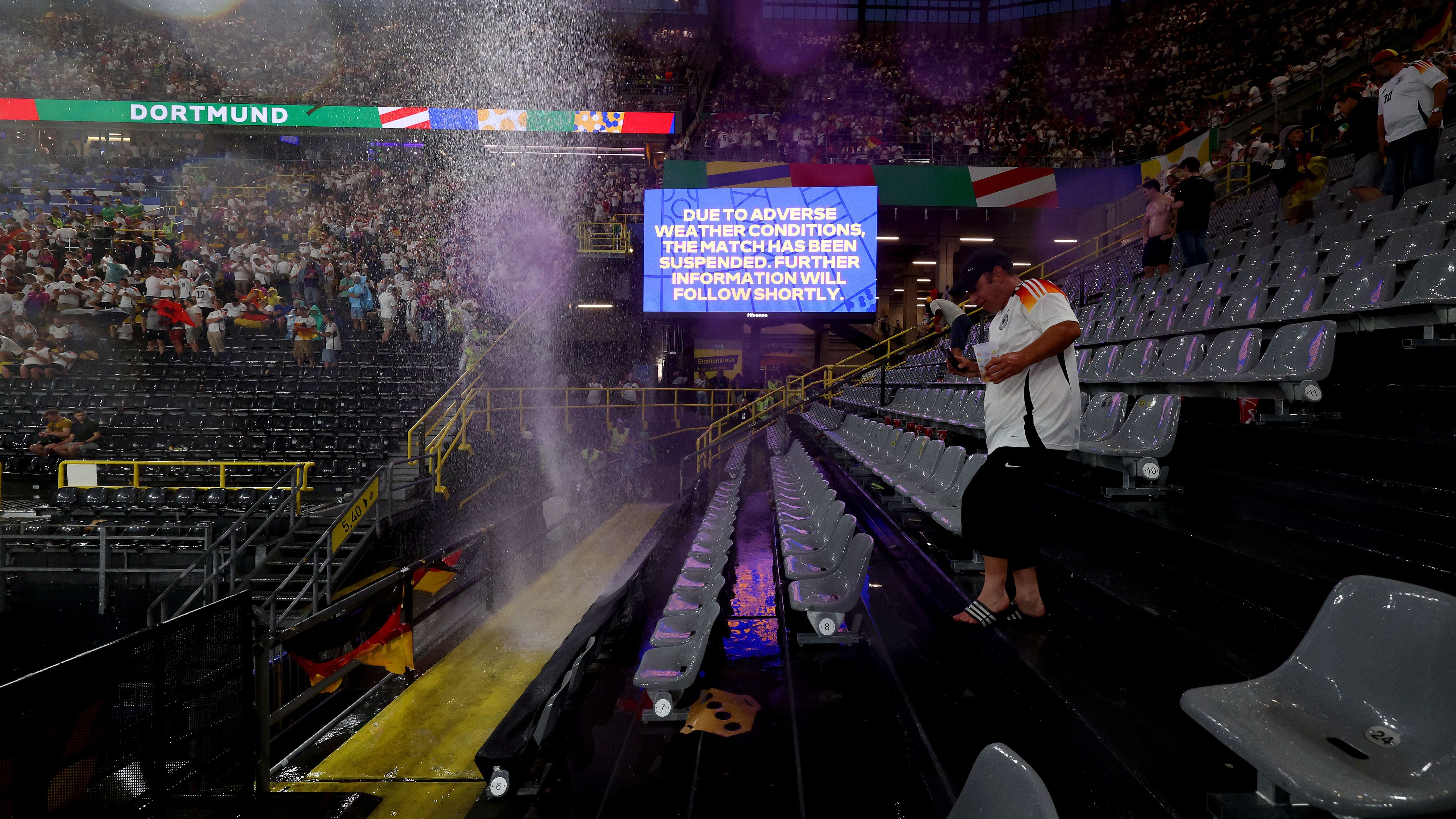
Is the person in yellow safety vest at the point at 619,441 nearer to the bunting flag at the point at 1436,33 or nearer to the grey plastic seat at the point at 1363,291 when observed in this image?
the grey plastic seat at the point at 1363,291

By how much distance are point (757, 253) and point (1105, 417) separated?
9.28 meters

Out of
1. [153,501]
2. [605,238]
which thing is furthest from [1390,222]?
[605,238]

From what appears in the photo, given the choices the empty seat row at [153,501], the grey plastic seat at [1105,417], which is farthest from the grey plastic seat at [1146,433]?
the empty seat row at [153,501]

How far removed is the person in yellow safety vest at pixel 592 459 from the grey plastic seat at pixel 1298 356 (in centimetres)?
1007

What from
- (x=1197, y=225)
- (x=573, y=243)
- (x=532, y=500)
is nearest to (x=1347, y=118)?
(x=1197, y=225)

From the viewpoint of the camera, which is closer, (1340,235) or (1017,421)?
(1017,421)

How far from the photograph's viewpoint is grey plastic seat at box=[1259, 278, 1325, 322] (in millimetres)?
3770

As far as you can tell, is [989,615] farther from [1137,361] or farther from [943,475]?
[1137,361]

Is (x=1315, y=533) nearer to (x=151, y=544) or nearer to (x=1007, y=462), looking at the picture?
(x=1007, y=462)

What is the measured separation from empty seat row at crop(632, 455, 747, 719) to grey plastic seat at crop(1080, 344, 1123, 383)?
2651 millimetres

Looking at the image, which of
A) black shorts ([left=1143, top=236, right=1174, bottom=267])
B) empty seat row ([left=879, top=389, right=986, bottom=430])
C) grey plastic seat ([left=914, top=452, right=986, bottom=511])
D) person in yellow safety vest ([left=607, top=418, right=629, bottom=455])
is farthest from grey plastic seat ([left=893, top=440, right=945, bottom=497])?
person in yellow safety vest ([left=607, top=418, right=629, bottom=455])

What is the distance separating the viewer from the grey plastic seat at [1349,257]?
408 cm

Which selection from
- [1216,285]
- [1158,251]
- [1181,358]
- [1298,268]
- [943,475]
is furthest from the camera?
[1158,251]

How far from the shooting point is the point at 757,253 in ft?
40.8
